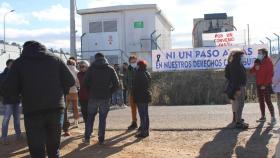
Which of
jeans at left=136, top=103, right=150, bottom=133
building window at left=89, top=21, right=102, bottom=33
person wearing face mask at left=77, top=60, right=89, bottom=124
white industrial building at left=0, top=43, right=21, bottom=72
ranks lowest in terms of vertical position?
jeans at left=136, top=103, right=150, bottom=133

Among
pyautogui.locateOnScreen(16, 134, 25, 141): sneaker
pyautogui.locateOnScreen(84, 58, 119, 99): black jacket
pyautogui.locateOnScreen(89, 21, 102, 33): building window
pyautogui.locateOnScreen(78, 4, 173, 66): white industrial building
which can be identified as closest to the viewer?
pyautogui.locateOnScreen(84, 58, 119, 99): black jacket

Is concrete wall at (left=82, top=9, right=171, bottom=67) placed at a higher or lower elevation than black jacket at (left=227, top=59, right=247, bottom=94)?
higher

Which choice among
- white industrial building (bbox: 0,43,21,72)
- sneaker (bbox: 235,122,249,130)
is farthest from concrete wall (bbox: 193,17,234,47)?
sneaker (bbox: 235,122,249,130)

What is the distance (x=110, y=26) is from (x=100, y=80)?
17919 mm

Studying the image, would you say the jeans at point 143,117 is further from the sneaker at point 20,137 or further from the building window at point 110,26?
the building window at point 110,26

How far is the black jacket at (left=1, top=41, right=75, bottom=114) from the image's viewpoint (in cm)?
718

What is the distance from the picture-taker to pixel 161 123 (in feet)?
45.6

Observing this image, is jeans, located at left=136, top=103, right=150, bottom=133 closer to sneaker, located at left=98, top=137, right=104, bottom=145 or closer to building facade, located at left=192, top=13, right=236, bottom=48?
sneaker, located at left=98, top=137, right=104, bottom=145

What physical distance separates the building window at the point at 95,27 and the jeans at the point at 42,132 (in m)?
21.2

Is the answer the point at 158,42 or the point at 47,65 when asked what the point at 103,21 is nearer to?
the point at 158,42

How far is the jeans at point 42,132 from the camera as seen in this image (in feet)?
23.5

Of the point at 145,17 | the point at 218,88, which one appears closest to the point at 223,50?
the point at 218,88

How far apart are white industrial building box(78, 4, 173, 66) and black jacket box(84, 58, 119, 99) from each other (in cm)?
1641

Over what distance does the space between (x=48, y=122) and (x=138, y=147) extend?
3557 millimetres
